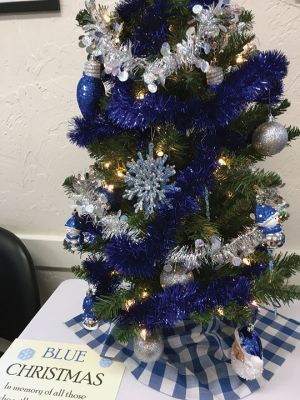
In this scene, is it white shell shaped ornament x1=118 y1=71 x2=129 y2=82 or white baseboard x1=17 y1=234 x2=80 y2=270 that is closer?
white shell shaped ornament x1=118 y1=71 x2=129 y2=82

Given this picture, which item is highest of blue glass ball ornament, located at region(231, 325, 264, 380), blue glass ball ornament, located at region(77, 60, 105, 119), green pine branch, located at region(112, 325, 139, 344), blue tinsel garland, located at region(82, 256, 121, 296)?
blue glass ball ornament, located at region(77, 60, 105, 119)

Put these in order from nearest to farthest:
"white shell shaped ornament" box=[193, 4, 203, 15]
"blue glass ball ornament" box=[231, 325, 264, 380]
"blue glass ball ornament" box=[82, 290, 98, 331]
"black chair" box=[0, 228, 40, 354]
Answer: "white shell shaped ornament" box=[193, 4, 203, 15] → "blue glass ball ornament" box=[231, 325, 264, 380] → "blue glass ball ornament" box=[82, 290, 98, 331] → "black chair" box=[0, 228, 40, 354]

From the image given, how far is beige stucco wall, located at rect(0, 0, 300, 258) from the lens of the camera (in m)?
0.77

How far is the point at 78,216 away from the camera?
2.22ft

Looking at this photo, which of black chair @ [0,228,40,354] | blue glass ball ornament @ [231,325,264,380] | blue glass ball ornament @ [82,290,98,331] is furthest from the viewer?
black chair @ [0,228,40,354]

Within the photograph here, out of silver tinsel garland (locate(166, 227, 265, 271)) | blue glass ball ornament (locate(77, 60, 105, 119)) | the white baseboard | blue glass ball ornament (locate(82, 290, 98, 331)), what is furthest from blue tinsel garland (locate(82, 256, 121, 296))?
the white baseboard

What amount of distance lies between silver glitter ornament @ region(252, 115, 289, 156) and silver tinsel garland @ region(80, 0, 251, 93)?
13 cm

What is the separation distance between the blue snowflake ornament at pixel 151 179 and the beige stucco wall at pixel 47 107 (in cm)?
41

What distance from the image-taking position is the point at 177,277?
594mm

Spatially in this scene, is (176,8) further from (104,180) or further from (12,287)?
(12,287)

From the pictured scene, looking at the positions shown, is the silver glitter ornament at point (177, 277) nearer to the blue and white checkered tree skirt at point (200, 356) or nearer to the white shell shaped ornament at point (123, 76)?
the blue and white checkered tree skirt at point (200, 356)

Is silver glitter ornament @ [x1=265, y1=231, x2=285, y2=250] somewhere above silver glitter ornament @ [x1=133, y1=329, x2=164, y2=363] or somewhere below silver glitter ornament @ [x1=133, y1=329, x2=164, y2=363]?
above

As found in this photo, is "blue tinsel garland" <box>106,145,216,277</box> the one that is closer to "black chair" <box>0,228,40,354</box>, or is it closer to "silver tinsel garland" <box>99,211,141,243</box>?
"silver tinsel garland" <box>99,211,141,243</box>

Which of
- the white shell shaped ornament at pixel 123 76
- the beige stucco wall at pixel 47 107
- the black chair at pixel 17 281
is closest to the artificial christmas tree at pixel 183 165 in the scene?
the white shell shaped ornament at pixel 123 76
